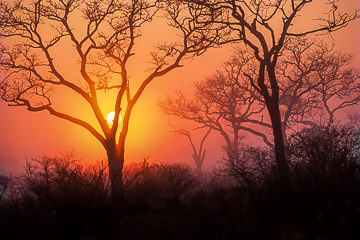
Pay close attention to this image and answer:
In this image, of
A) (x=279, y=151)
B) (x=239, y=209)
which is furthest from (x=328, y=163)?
(x=279, y=151)

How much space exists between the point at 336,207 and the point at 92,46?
1302 centimetres

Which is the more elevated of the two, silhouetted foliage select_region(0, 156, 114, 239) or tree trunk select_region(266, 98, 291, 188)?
tree trunk select_region(266, 98, 291, 188)

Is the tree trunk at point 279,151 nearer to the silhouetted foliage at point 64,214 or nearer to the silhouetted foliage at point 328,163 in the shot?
the silhouetted foliage at point 328,163

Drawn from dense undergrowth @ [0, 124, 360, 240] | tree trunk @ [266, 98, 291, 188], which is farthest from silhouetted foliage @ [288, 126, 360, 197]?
tree trunk @ [266, 98, 291, 188]

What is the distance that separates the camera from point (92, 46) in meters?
15.8

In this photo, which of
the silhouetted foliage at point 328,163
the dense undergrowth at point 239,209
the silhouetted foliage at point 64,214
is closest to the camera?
the dense undergrowth at point 239,209

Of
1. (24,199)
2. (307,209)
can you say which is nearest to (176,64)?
(24,199)

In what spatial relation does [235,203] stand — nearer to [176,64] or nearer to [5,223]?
[5,223]

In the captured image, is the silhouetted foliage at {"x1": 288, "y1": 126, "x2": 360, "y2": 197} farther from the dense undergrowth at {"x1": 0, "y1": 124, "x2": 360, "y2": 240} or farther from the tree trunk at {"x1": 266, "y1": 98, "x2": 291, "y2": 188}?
the tree trunk at {"x1": 266, "y1": 98, "x2": 291, "y2": 188}

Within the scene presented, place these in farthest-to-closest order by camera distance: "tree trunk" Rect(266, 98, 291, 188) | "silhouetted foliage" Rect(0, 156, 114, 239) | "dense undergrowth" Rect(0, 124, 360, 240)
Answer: "silhouetted foliage" Rect(0, 156, 114, 239)
"tree trunk" Rect(266, 98, 291, 188)
"dense undergrowth" Rect(0, 124, 360, 240)

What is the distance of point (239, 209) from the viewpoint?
7379mm

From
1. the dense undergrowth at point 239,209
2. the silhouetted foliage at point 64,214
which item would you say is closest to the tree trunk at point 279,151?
the dense undergrowth at point 239,209

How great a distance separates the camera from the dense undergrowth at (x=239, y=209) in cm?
586

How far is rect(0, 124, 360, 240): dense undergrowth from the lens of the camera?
19.2ft
